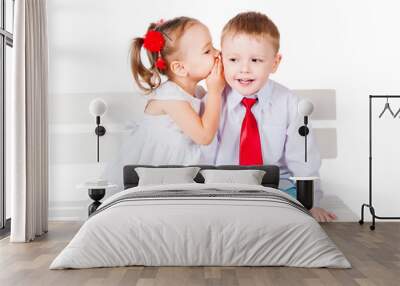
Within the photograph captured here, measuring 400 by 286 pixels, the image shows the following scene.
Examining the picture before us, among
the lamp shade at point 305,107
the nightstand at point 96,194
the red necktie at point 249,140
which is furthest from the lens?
the red necktie at point 249,140

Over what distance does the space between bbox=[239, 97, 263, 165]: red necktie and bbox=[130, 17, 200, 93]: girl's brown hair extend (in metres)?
1.09

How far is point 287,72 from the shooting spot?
23.1ft

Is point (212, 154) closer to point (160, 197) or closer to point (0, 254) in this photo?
point (160, 197)

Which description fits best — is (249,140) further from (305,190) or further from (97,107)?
(97,107)

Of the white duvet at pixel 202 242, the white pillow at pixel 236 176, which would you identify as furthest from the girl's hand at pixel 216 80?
the white duvet at pixel 202 242

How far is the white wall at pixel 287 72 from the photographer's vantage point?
23.0 feet

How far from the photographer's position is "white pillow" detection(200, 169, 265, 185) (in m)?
6.32

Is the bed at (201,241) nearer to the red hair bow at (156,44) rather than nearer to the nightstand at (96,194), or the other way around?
the nightstand at (96,194)

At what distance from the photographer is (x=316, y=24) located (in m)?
7.04

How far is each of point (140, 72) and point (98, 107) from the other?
27.2 inches

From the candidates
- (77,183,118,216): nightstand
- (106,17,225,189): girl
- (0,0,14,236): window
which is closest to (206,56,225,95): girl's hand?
(106,17,225,189): girl

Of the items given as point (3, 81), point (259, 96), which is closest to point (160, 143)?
point (259, 96)

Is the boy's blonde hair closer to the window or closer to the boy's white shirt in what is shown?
the boy's white shirt

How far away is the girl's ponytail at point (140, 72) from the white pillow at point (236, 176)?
4.55ft
